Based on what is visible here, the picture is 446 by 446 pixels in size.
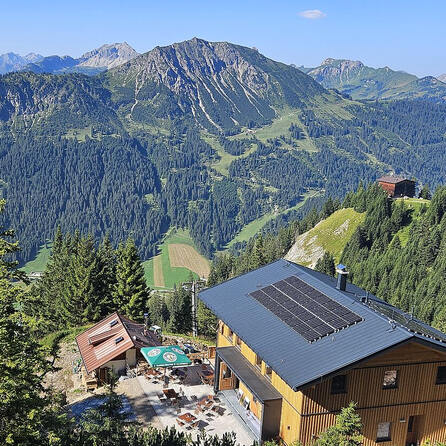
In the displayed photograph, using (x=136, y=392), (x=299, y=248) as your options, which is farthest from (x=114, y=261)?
(x=299, y=248)

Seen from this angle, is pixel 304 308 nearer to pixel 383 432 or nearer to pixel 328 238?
pixel 383 432

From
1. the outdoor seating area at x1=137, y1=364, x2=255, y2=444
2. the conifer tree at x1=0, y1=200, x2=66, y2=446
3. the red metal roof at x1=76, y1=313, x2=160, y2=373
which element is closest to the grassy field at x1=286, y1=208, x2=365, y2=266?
the red metal roof at x1=76, y1=313, x2=160, y2=373

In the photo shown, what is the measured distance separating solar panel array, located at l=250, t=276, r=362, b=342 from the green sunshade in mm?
7810

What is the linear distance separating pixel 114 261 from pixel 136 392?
50.0m

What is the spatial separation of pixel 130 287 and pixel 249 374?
114 ft

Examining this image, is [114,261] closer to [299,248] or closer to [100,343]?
[100,343]

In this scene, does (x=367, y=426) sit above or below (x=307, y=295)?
below

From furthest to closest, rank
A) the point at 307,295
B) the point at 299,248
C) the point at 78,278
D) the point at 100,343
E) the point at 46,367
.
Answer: the point at 299,248
the point at 78,278
the point at 100,343
the point at 307,295
the point at 46,367

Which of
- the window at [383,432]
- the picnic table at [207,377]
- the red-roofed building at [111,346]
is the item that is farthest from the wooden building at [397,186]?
the window at [383,432]

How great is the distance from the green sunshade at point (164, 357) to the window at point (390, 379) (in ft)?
50.7

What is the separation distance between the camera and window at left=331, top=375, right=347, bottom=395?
3029 centimetres

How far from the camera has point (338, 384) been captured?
30.5 meters

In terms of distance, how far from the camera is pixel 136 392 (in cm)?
3953

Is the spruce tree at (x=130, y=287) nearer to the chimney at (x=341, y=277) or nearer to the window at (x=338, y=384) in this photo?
the chimney at (x=341, y=277)
